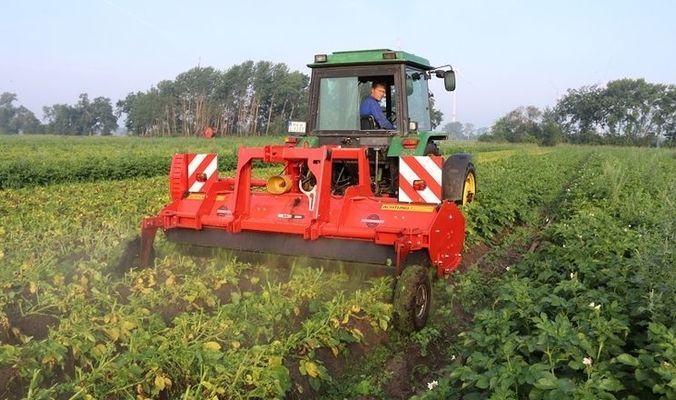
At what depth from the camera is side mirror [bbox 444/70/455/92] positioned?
23.7 ft

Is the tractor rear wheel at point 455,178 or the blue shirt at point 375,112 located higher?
the blue shirt at point 375,112

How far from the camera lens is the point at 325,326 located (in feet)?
13.8

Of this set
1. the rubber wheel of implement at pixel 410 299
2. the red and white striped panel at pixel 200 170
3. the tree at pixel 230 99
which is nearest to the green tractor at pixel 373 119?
the red and white striped panel at pixel 200 170

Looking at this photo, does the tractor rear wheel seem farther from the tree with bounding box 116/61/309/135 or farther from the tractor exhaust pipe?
the tree with bounding box 116/61/309/135

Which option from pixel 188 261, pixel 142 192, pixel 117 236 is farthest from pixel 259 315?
pixel 142 192

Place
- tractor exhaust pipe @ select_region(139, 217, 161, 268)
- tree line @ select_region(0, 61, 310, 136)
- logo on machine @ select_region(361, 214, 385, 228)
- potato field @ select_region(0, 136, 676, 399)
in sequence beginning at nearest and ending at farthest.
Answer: potato field @ select_region(0, 136, 676, 399) → logo on machine @ select_region(361, 214, 385, 228) → tractor exhaust pipe @ select_region(139, 217, 161, 268) → tree line @ select_region(0, 61, 310, 136)

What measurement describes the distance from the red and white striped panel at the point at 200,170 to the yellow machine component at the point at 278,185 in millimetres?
749

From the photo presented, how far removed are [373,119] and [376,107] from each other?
15 cm

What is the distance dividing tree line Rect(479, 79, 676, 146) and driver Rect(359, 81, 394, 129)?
64.1m

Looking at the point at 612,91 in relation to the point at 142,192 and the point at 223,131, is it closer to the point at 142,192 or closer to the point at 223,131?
the point at 223,131

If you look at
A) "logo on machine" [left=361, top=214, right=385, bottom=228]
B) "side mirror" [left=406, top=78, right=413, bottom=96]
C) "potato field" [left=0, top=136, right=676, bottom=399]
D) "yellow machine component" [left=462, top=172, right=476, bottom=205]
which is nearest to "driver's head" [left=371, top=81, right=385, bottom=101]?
"side mirror" [left=406, top=78, right=413, bottom=96]

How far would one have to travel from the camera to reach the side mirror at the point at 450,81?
7.23 metres

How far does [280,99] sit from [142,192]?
4529cm

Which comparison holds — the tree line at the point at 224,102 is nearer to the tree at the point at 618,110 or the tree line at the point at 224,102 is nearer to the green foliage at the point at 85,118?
the green foliage at the point at 85,118
